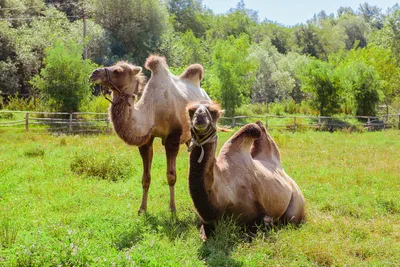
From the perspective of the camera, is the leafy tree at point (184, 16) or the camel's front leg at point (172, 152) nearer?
the camel's front leg at point (172, 152)

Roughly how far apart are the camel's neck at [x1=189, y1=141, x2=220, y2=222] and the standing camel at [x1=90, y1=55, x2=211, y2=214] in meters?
1.61

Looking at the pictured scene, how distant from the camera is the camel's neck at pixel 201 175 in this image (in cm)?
412

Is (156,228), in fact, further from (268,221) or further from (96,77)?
(96,77)

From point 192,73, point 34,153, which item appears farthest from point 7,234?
point 34,153

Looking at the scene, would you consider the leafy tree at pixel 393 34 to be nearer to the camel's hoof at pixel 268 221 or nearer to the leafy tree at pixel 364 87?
the leafy tree at pixel 364 87

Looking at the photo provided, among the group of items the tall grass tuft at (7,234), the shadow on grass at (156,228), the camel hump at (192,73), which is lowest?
A: the shadow on grass at (156,228)

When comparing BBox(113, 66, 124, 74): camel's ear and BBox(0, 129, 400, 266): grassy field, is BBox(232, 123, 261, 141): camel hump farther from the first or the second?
BBox(113, 66, 124, 74): camel's ear

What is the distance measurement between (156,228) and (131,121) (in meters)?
1.44

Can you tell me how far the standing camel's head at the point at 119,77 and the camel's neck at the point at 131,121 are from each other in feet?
0.48

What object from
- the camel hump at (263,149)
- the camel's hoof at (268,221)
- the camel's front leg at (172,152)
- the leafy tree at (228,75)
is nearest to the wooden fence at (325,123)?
the leafy tree at (228,75)

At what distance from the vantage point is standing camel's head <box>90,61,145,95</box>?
209 inches

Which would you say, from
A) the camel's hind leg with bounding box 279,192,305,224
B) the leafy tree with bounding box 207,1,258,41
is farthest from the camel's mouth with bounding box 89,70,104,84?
the leafy tree with bounding box 207,1,258,41

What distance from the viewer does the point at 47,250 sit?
12.7 ft

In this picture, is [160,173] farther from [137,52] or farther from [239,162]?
[137,52]
